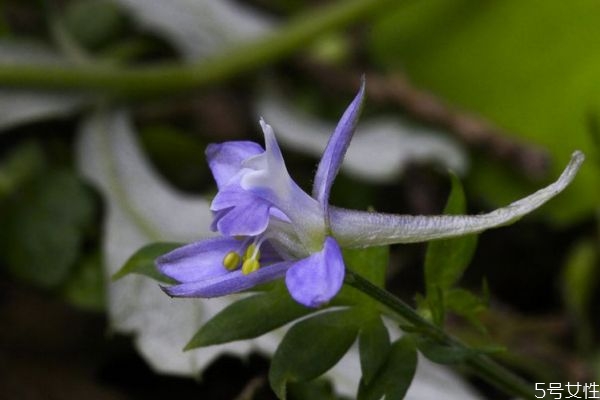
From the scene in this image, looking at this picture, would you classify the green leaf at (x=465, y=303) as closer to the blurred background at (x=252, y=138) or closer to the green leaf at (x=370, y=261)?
the green leaf at (x=370, y=261)

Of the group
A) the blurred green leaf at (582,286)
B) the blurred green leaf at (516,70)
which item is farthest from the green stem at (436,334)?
the blurred green leaf at (516,70)

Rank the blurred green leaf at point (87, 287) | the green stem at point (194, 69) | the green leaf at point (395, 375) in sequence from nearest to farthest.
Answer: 1. the green leaf at point (395, 375)
2. the blurred green leaf at point (87, 287)
3. the green stem at point (194, 69)

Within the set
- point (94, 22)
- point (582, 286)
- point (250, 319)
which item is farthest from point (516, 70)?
point (250, 319)

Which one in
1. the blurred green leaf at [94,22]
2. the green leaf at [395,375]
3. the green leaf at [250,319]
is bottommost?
the green leaf at [395,375]

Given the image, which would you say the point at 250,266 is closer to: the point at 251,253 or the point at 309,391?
the point at 251,253

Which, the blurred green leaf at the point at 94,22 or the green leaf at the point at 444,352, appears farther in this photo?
the blurred green leaf at the point at 94,22

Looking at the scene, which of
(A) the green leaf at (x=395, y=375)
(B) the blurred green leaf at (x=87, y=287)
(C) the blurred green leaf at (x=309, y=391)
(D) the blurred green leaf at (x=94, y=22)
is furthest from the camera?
(D) the blurred green leaf at (x=94, y=22)

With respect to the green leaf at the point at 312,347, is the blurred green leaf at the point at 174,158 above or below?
above
